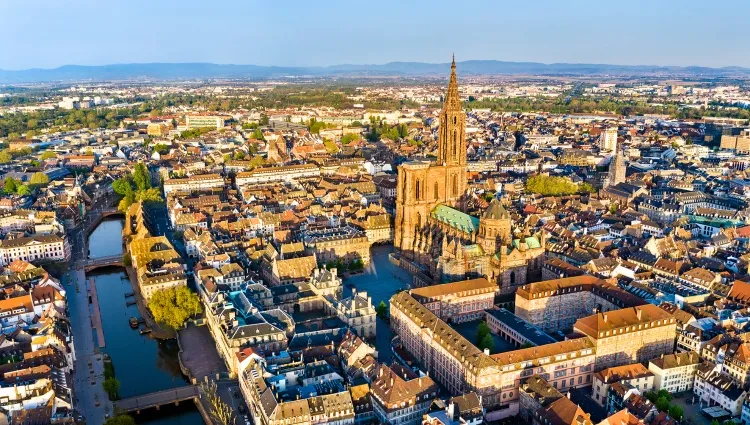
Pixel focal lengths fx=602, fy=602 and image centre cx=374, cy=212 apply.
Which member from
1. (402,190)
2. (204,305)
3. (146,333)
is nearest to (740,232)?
(402,190)

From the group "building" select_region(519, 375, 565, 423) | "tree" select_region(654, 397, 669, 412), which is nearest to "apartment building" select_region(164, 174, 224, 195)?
"building" select_region(519, 375, 565, 423)

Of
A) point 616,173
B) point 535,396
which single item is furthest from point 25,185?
point 616,173

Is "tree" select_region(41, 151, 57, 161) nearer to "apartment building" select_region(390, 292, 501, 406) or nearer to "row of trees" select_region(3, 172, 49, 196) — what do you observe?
"row of trees" select_region(3, 172, 49, 196)

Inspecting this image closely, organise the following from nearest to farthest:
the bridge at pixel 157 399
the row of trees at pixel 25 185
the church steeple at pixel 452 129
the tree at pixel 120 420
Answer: the tree at pixel 120 420
the bridge at pixel 157 399
the church steeple at pixel 452 129
the row of trees at pixel 25 185

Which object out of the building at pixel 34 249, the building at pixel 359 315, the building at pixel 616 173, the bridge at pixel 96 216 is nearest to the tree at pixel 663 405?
the building at pixel 359 315

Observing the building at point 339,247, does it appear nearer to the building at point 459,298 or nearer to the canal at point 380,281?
the canal at point 380,281

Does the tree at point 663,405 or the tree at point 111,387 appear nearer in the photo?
the tree at point 663,405

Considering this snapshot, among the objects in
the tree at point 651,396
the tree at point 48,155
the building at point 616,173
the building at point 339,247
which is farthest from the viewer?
the tree at point 48,155
